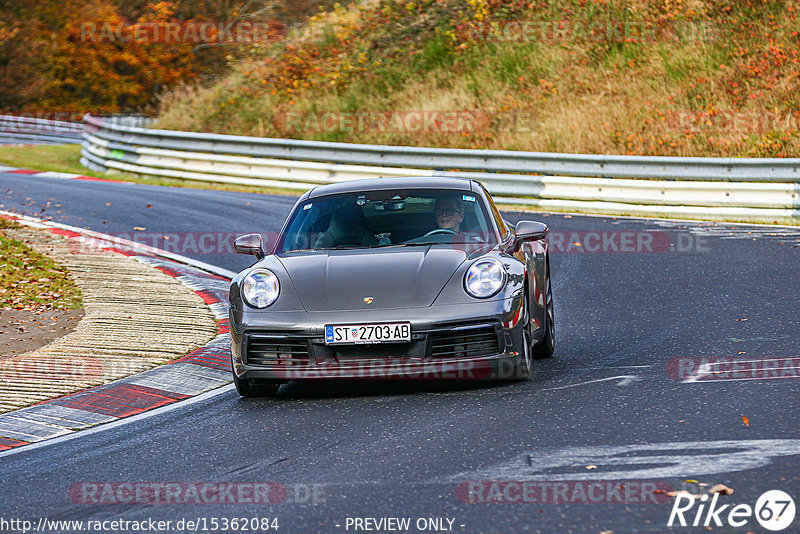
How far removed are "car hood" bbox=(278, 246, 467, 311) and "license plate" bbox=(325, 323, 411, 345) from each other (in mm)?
136

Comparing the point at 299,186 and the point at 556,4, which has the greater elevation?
the point at 556,4

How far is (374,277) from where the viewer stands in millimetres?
6988

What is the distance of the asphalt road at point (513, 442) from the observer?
4.61 meters

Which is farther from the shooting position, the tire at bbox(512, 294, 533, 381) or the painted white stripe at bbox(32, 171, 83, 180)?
the painted white stripe at bbox(32, 171, 83, 180)

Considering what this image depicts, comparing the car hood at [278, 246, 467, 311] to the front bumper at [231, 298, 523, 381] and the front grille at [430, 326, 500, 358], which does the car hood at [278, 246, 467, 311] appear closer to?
the front bumper at [231, 298, 523, 381]

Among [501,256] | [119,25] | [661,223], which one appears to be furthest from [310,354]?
[119,25]

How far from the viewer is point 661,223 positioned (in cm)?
1617

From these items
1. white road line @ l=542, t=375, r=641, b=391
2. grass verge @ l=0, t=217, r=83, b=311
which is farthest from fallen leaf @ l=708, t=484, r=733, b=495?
grass verge @ l=0, t=217, r=83, b=311

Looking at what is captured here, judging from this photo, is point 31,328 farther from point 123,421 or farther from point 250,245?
point 123,421

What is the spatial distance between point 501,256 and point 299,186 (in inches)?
603

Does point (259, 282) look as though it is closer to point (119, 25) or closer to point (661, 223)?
point (661, 223)

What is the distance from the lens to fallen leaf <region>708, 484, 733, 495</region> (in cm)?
453

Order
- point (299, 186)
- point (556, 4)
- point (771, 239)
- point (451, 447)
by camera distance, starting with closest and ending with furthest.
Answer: point (451, 447) → point (771, 239) → point (299, 186) → point (556, 4)

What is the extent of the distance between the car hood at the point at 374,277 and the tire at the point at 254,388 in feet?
2.15
